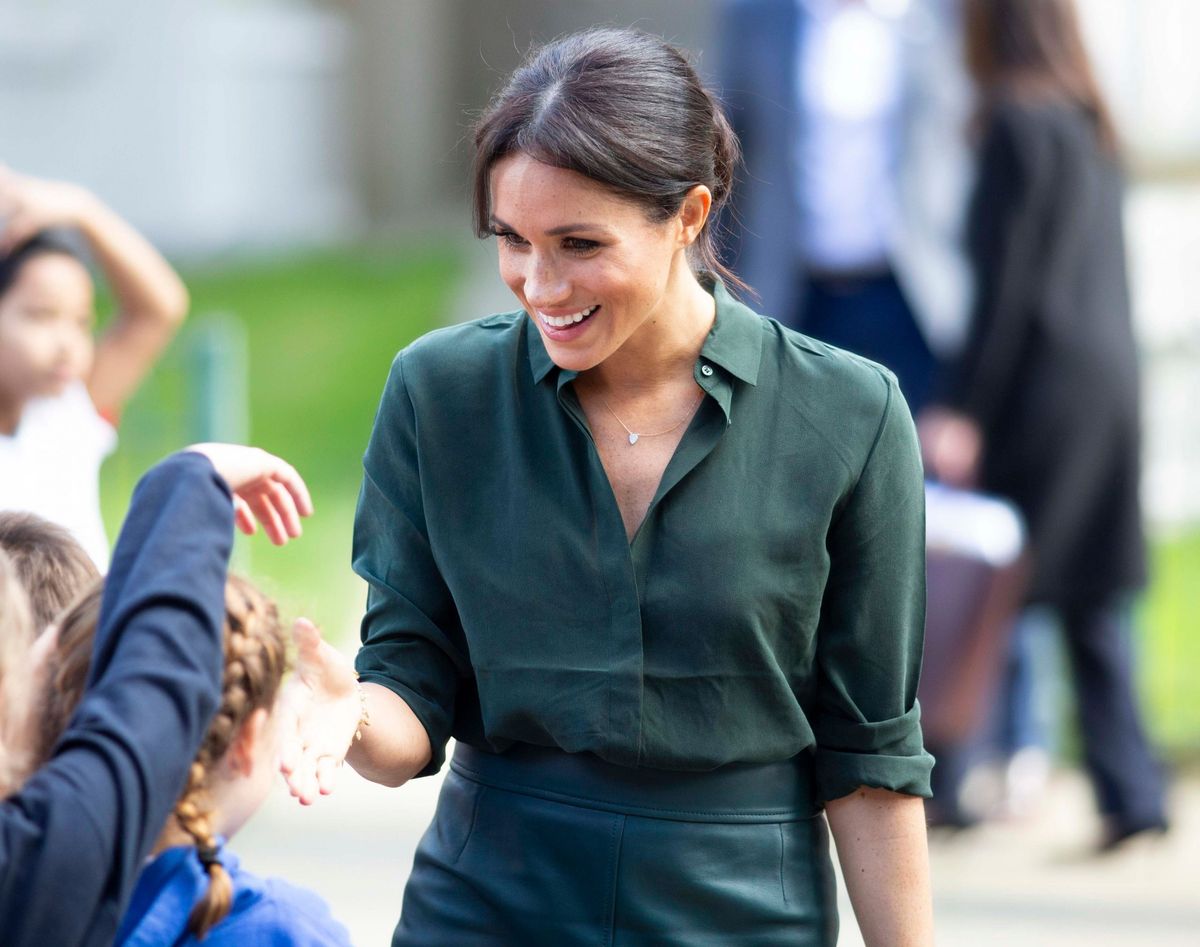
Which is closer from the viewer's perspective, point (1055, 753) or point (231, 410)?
point (231, 410)

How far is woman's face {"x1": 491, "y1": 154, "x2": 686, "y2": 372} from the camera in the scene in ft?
6.89

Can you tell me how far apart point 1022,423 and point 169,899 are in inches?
138

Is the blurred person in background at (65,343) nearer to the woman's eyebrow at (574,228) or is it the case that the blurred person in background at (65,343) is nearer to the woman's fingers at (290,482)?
the woman's fingers at (290,482)

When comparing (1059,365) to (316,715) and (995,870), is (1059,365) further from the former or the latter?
(316,715)

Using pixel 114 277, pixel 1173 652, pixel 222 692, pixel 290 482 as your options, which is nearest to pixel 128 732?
pixel 222 692

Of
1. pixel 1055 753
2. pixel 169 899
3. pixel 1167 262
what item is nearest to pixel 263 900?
pixel 169 899

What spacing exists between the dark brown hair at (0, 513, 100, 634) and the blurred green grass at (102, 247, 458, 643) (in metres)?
2.38

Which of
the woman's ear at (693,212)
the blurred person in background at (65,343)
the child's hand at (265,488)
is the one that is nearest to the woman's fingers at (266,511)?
the child's hand at (265,488)

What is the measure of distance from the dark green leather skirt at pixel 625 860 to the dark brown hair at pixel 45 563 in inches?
21.5

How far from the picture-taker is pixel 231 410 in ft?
16.4

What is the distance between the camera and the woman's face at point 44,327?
11.9 feet

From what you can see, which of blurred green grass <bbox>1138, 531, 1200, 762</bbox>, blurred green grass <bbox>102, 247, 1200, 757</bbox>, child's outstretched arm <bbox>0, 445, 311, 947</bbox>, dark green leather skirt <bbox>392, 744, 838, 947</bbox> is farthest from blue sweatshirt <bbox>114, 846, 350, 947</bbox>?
blurred green grass <bbox>1138, 531, 1200, 762</bbox>

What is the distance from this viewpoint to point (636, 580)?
7.06 feet

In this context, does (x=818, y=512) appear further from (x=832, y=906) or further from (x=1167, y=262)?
(x=1167, y=262)
